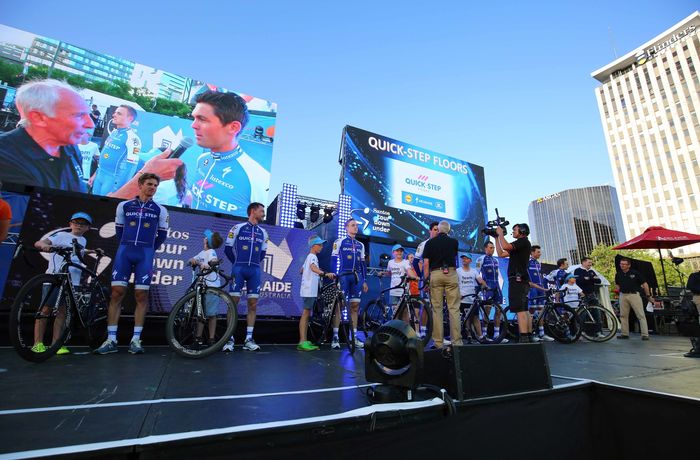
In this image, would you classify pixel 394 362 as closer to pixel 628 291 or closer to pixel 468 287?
pixel 468 287

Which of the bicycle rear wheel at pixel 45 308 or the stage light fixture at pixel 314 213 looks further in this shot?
the stage light fixture at pixel 314 213

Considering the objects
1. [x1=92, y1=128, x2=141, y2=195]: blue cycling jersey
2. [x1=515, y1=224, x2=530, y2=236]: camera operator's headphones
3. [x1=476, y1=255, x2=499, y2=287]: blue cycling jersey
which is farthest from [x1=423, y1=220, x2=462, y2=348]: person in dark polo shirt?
[x1=92, y1=128, x2=141, y2=195]: blue cycling jersey

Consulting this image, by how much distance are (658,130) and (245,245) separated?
80.2 meters

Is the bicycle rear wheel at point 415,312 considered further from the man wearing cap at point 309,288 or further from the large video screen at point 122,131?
the large video screen at point 122,131

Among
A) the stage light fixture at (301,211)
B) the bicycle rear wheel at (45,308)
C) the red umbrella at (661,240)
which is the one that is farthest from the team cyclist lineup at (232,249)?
the red umbrella at (661,240)

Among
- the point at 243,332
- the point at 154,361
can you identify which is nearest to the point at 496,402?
the point at 154,361

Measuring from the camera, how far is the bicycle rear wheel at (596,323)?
710 centimetres

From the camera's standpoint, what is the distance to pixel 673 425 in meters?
1.99

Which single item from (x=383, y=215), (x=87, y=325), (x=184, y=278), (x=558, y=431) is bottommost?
(x=558, y=431)

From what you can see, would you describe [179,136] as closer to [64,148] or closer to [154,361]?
[64,148]

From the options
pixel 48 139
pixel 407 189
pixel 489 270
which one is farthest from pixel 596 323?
pixel 48 139

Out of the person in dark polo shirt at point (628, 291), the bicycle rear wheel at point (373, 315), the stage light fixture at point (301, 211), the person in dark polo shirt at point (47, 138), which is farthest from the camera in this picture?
the stage light fixture at point (301, 211)

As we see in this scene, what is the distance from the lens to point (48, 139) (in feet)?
33.5

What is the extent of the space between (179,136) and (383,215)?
8.23m
